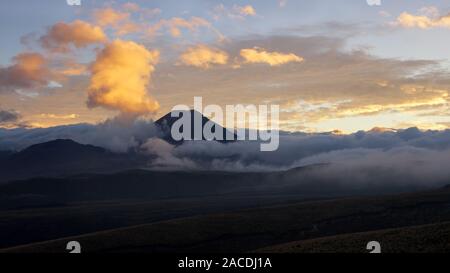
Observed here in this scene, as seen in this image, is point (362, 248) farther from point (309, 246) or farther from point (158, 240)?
point (158, 240)

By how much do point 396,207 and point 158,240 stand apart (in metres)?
78.9

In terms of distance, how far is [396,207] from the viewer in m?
156

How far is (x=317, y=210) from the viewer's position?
522ft
